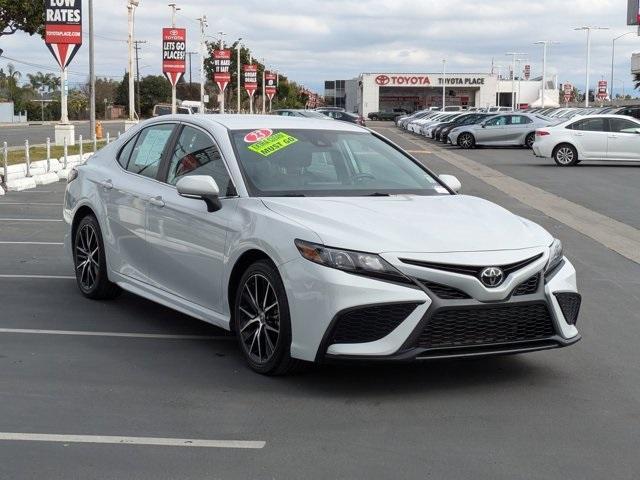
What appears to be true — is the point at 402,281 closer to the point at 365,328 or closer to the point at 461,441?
the point at 365,328

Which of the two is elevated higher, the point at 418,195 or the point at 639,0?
the point at 639,0

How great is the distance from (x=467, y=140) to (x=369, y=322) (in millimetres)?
38436

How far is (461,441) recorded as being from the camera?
495 centimetres

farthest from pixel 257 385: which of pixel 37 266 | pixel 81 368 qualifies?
pixel 37 266

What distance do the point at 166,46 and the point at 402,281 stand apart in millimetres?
42881

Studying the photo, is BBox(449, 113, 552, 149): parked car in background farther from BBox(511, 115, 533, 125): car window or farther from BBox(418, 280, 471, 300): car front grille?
BBox(418, 280, 471, 300): car front grille

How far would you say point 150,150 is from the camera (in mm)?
7855

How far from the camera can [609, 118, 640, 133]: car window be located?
1178 inches

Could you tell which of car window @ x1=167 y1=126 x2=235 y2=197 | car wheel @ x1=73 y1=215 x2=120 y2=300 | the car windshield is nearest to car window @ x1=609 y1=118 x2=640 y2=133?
the car windshield

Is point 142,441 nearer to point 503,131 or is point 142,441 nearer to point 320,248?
point 320,248

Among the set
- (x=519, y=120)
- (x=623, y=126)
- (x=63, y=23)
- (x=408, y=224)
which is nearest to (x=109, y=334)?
(x=408, y=224)

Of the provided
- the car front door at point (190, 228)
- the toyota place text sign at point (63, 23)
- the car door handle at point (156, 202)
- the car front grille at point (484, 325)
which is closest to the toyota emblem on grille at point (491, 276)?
the car front grille at point (484, 325)

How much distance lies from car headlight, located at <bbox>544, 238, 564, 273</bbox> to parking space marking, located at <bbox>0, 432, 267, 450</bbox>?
6.90 ft

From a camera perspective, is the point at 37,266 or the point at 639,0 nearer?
the point at 37,266
